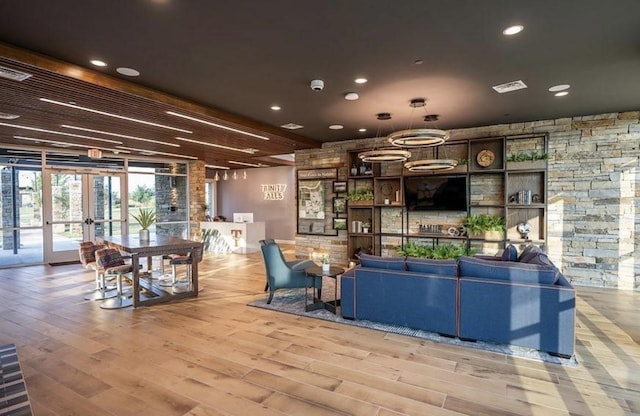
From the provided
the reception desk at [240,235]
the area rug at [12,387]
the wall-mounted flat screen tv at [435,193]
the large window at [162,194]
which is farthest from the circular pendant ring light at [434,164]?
the large window at [162,194]

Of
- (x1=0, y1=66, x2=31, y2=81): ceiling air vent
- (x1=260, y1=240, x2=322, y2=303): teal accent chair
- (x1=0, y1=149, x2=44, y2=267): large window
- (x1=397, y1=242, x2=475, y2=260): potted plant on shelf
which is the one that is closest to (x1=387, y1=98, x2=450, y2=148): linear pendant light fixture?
(x1=397, y1=242, x2=475, y2=260): potted plant on shelf

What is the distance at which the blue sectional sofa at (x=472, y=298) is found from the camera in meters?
3.36

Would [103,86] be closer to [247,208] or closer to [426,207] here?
[426,207]

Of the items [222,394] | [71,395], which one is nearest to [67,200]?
[71,395]

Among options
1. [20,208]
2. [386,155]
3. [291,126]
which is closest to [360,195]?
[291,126]

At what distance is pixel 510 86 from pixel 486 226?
9.48 feet

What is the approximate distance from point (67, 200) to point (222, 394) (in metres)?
8.48

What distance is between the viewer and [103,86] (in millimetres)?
4008

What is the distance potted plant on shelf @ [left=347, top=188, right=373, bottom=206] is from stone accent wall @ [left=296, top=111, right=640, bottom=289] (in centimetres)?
304

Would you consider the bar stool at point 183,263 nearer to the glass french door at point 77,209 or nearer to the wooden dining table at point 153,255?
the wooden dining table at point 153,255

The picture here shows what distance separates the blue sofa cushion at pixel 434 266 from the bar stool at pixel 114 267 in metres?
4.14

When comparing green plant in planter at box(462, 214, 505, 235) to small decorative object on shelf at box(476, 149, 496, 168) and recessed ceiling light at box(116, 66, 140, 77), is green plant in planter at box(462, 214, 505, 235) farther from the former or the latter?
recessed ceiling light at box(116, 66, 140, 77)

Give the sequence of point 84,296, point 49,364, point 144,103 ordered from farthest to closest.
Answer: point 84,296 → point 144,103 → point 49,364

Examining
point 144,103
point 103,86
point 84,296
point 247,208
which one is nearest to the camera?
point 103,86
